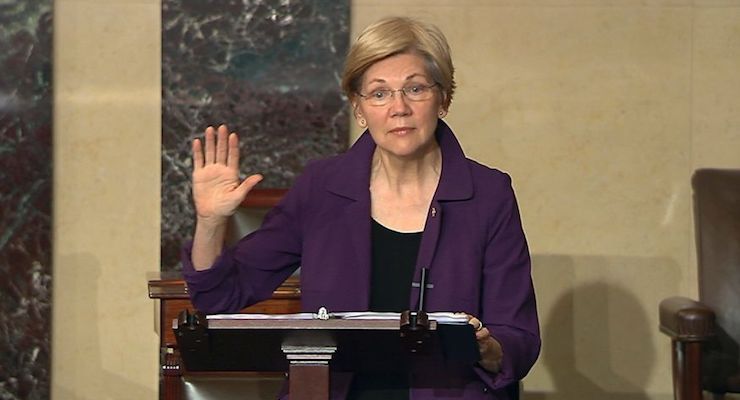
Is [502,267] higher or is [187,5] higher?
[187,5]

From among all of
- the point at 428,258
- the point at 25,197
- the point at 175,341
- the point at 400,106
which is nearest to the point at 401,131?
the point at 400,106

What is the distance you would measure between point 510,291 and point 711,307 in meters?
1.56

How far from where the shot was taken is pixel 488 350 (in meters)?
2.94

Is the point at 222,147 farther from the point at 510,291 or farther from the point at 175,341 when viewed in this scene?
the point at 175,341

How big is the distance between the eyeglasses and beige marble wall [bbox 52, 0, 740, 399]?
5.51ft

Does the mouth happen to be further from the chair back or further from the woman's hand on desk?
the chair back

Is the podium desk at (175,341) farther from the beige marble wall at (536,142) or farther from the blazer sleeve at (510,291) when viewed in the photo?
the beige marble wall at (536,142)

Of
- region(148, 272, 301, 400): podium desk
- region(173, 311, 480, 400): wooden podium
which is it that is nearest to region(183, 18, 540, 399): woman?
region(173, 311, 480, 400): wooden podium

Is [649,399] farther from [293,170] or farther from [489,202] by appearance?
[489,202]

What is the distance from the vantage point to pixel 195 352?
2.72 meters

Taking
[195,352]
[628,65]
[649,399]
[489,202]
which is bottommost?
[649,399]

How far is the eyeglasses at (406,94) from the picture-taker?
319 centimetres

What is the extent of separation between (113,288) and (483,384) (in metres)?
2.19

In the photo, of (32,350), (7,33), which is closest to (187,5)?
(7,33)
